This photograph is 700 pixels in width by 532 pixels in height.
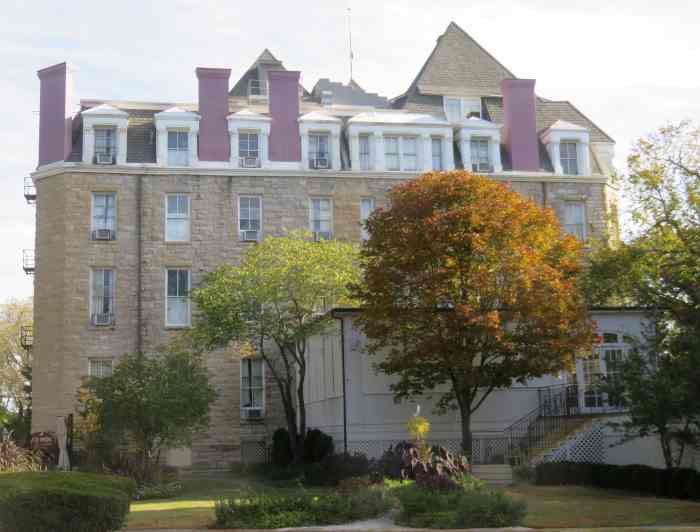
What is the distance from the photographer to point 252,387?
41.0 metres

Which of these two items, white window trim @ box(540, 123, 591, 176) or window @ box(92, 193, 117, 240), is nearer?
window @ box(92, 193, 117, 240)

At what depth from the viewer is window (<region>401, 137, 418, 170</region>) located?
144 feet

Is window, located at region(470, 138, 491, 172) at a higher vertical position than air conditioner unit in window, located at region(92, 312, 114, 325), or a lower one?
higher

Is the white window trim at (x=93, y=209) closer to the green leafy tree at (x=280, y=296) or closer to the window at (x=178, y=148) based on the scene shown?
the window at (x=178, y=148)

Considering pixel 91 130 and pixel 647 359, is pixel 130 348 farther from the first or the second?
pixel 647 359

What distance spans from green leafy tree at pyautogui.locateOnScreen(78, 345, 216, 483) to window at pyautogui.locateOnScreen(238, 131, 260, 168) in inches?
527

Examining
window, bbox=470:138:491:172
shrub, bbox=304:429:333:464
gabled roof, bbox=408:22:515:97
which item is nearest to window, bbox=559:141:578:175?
window, bbox=470:138:491:172

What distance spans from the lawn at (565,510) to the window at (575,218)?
66.2ft

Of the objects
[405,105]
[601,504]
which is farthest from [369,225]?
[405,105]

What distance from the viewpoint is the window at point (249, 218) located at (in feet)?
137

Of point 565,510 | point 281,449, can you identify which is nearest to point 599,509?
point 565,510

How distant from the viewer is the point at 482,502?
1852cm

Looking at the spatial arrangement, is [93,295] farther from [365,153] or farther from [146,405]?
[365,153]

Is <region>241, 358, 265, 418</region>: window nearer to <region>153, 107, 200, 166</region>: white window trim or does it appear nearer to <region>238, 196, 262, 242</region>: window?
<region>238, 196, 262, 242</region>: window
